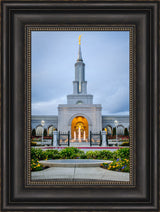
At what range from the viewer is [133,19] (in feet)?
9.24

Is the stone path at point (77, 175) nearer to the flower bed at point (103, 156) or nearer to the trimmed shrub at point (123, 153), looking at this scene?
the flower bed at point (103, 156)

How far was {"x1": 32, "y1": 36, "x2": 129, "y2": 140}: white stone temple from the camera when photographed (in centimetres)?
2881

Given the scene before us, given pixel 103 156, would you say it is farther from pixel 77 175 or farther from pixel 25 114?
pixel 25 114

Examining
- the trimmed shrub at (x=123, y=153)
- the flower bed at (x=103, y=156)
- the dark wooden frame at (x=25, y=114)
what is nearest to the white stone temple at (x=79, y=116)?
the flower bed at (x=103, y=156)

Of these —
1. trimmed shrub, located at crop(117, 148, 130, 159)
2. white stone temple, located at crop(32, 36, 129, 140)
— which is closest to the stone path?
trimmed shrub, located at crop(117, 148, 130, 159)

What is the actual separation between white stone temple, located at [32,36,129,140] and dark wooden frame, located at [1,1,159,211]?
25.8 m

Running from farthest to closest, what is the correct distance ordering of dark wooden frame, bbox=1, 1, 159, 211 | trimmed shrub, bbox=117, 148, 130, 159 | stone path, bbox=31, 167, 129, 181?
trimmed shrub, bbox=117, 148, 130, 159 < stone path, bbox=31, 167, 129, 181 < dark wooden frame, bbox=1, 1, 159, 211

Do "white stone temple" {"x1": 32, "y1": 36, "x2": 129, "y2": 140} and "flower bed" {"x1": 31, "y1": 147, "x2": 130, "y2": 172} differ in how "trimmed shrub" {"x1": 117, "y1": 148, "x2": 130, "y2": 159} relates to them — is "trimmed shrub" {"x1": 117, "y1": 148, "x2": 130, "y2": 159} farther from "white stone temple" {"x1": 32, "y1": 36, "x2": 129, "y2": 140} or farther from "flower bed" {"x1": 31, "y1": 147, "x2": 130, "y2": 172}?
"white stone temple" {"x1": 32, "y1": 36, "x2": 129, "y2": 140}

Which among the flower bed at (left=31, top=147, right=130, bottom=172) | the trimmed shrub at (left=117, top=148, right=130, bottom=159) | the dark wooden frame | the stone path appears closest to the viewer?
the dark wooden frame

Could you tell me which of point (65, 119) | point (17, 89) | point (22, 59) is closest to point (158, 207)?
point (17, 89)

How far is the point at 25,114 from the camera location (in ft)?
9.15

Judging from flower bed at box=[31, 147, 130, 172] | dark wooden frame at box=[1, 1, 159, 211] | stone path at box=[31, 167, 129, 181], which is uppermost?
dark wooden frame at box=[1, 1, 159, 211]

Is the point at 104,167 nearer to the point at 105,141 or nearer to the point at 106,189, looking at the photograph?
the point at 106,189

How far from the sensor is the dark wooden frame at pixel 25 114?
2.59 metres
